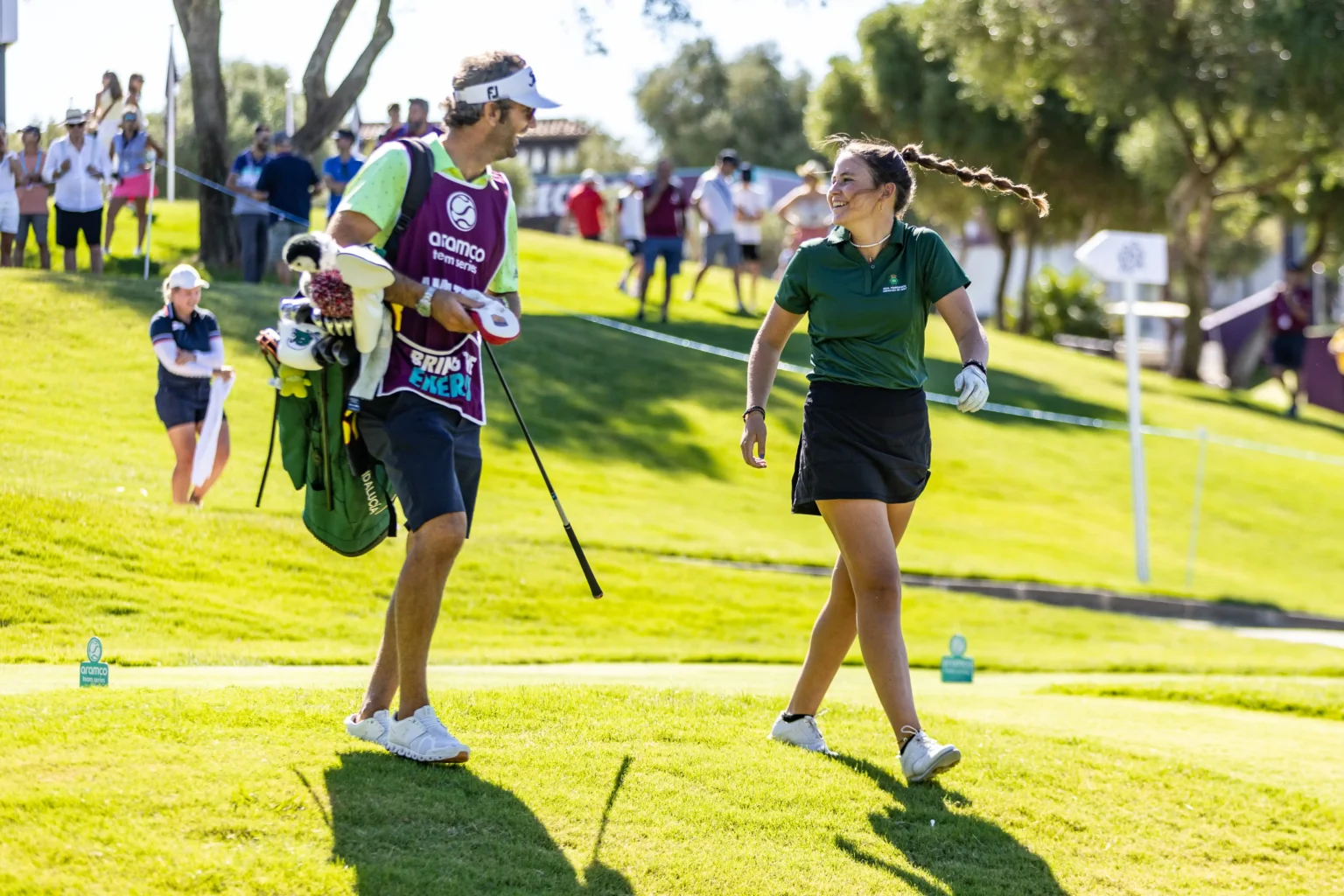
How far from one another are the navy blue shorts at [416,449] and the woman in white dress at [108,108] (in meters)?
7.57

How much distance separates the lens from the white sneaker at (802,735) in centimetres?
605

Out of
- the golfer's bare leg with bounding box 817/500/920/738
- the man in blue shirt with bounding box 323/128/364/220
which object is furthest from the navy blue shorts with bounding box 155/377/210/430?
the man in blue shirt with bounding box 323/128/364/220

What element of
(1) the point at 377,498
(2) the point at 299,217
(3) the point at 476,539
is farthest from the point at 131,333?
(1) the point at 377,498

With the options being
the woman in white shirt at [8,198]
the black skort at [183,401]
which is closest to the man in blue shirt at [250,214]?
the woman in white shirt at [8,198]

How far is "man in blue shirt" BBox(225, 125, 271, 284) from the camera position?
651 inches

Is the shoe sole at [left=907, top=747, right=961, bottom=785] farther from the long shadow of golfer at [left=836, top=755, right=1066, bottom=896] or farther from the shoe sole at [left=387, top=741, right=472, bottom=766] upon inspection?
the shoe sole at [left=387, top=741, right=472, bottom=766]

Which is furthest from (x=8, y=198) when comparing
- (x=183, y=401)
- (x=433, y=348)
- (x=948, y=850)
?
(x=948, y=850)

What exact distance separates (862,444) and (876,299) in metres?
0.53

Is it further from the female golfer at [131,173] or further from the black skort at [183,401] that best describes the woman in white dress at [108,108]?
the black skort at [183,401]

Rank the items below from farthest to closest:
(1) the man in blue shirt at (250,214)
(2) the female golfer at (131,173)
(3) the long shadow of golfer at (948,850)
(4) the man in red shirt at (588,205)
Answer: (4) the man in red shirt at (588,205), (1) the man in blue shirt at (250,214), (2) the female golfer at (131,173), (3) the long shadow of golfer at (948,850)

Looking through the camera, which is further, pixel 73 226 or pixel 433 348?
pixel 73 226

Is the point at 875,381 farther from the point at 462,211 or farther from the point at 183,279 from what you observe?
the point at 183,279

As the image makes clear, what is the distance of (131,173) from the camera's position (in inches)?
509

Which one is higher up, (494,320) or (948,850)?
(494,320)
